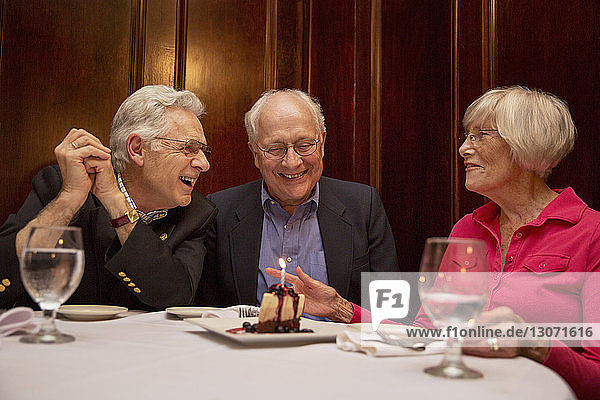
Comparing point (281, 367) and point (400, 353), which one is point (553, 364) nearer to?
point (400, 353)

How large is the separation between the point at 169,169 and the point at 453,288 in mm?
1637

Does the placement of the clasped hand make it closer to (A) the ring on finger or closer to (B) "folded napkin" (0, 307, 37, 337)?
(B) "folded napkin" (0, 307, 37, 337)

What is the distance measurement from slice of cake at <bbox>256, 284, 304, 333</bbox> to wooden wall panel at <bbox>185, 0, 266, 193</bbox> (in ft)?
6.26

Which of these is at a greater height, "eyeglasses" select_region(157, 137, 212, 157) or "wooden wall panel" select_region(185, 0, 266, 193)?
"wooden wall panel" select_region(185, 0, 266, 193)

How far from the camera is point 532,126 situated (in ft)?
6.64

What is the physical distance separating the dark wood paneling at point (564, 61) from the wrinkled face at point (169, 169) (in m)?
1.46

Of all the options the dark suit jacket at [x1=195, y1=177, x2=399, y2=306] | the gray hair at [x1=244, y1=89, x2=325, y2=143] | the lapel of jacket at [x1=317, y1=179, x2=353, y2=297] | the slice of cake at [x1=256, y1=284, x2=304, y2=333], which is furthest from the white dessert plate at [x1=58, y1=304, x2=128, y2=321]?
the gray hair at [x1=244, y1=89, x2=325, y2=143]

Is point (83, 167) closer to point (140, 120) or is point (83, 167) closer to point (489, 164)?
point (140, 120)

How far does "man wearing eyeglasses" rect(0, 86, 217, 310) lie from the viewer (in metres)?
1.92

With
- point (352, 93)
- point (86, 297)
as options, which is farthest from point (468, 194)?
point (86, 297)

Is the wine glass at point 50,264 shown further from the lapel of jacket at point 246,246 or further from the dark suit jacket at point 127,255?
the lapel of jacket at point 246,246

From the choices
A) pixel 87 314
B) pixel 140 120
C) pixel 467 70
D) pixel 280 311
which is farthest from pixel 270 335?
pixel 467 70

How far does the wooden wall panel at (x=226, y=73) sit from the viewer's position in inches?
122

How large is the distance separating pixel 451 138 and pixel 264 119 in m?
0.99
